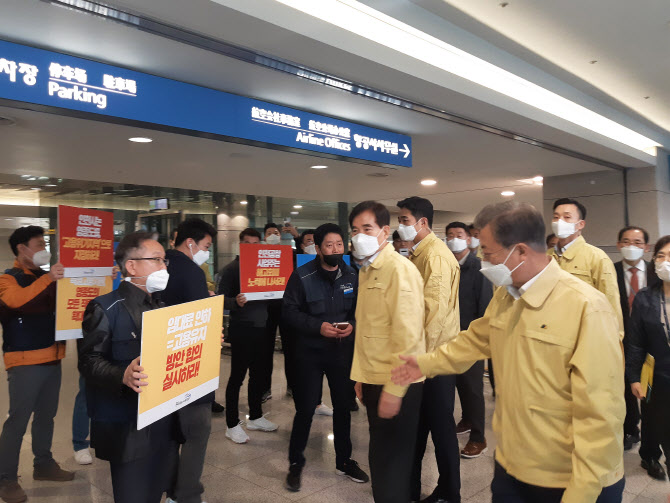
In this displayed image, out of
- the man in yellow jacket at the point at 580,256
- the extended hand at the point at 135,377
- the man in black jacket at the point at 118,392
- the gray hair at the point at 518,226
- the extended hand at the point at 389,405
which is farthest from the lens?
the man in yellow jacket at the point at 580,256

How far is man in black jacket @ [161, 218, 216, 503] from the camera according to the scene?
2.63m

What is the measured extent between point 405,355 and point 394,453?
25.3 inches

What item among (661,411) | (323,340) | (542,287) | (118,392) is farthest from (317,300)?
(661,411)

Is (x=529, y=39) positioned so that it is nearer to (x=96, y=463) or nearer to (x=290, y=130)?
(x=290, y=130)

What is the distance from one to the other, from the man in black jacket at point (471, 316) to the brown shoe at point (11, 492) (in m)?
3.17

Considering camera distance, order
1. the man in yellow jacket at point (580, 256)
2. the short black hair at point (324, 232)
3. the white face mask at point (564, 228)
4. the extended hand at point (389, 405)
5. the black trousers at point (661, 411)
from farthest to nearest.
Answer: the white face mask at point (564, 228) → the short black hair at point (324, 232) → the man in yellow jacket at point (580, 256) → the black trousers at point (661, 411) → the extended hand at point (389, 405)

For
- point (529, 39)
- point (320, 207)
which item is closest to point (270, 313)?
point (529, 39)

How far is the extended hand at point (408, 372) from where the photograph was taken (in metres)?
2.00

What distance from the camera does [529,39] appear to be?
462cm

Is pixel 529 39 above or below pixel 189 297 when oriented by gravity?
above

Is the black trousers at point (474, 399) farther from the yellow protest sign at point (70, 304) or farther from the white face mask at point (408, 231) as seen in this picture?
the yellow protest sign at point (70, 304)

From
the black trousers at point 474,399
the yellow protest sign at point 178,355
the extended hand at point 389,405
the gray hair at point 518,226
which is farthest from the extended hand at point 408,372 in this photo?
the black trousers at point 474,399

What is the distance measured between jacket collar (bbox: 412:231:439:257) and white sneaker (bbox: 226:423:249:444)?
229 centimetres

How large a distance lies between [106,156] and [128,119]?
256cm
